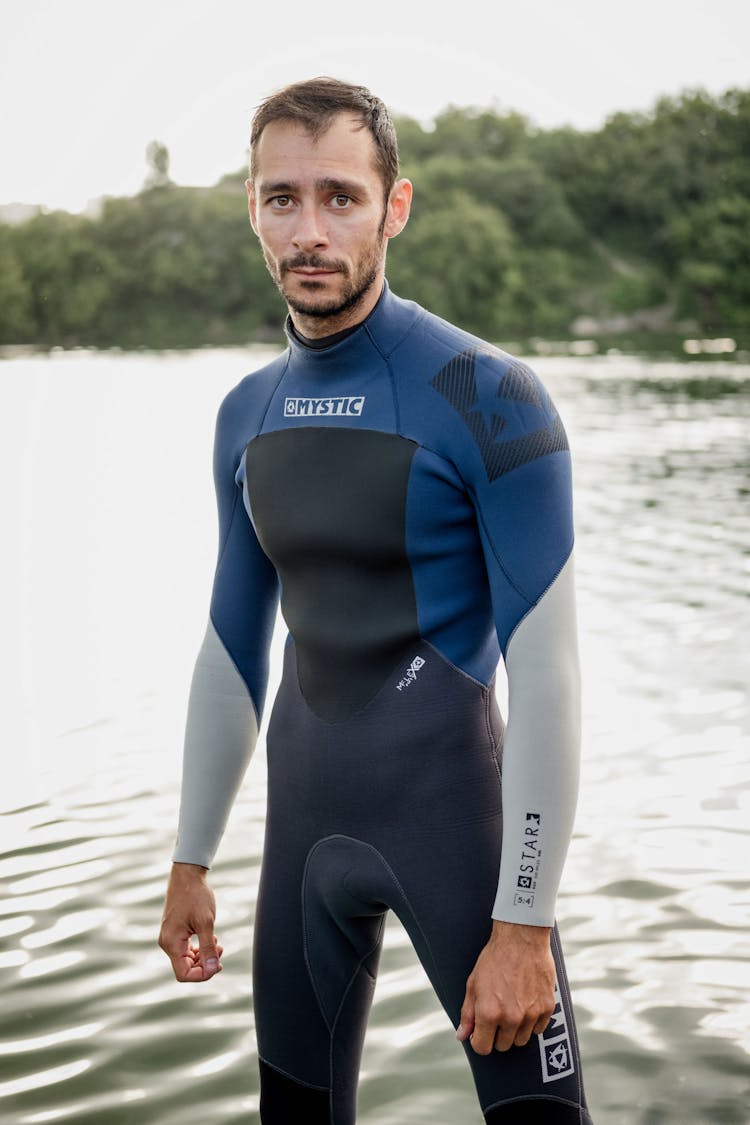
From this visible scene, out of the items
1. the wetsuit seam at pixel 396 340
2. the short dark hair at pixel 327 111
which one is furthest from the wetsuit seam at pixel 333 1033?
the short dark hair at pixel 327 111

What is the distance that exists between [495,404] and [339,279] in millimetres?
356

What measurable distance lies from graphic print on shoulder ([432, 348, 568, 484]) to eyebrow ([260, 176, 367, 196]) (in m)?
0.32

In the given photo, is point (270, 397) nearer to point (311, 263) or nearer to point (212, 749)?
point (311, 263)

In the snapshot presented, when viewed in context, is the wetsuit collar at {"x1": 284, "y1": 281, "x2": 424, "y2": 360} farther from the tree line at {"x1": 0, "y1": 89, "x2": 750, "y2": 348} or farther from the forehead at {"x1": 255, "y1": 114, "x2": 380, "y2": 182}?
the tree line at {"x1": 0, "y1": 89, "x2": 750, "y2": 348}

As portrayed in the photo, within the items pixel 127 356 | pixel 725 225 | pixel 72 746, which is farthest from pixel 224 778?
pixel 725 225

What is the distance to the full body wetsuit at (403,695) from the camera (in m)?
2.08

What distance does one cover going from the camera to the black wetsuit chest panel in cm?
223

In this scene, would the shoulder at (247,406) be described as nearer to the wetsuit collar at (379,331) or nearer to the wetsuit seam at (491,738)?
the wetsuit collar at (379,331)

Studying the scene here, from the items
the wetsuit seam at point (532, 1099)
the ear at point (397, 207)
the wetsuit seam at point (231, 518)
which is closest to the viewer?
the wetsuit seam at point (532, 1099)

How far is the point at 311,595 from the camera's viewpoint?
234cm

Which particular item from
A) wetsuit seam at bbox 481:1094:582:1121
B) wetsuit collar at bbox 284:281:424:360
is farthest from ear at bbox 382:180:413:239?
wetsuit seam at bbox 481:1094:582:1121

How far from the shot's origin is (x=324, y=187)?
2195 millimetres

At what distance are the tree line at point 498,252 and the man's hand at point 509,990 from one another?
85.8 meters

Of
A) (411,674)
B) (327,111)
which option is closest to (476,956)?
(411,674)
